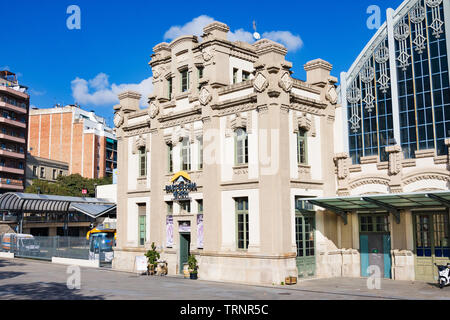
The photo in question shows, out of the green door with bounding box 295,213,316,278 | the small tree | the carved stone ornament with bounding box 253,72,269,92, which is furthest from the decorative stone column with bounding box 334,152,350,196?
the small tree

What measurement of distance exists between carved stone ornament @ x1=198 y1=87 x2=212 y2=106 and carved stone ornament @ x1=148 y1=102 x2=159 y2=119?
4.46 meters

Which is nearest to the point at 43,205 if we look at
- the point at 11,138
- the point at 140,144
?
the point at 140,144

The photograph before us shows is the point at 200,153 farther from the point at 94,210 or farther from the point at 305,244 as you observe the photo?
the point at 94,210

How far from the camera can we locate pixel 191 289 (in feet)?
73.2

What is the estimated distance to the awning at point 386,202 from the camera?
70.4 feet

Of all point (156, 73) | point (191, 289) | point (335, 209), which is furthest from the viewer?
point (156, 73)

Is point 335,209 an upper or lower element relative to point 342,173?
lower

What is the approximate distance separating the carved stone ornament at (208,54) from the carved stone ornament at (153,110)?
17.1 feet

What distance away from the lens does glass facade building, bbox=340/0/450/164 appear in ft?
169

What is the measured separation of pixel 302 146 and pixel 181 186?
7.65 m

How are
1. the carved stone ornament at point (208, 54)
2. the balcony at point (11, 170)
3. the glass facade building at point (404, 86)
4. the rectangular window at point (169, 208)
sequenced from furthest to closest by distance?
the balcony at point (11, 170)
the glass facade building at point (404, 86)
the rectangular window at point (169, 208)
the carved stone ornament at point (208, 54)

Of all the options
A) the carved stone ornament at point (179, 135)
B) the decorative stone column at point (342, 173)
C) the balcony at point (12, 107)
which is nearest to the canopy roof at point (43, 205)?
the carved stone ornament at point (179, 135)

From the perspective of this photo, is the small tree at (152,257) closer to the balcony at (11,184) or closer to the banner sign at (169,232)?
the banner sign at (169,232)
